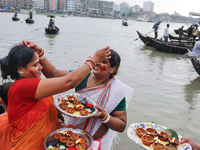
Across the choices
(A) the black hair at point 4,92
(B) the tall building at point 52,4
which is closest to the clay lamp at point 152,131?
(A) the black hair at point 4,92

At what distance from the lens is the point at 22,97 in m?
1.57

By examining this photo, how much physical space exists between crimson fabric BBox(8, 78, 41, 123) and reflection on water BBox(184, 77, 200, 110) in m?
5.50

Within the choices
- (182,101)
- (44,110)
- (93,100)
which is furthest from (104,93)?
(182,101)

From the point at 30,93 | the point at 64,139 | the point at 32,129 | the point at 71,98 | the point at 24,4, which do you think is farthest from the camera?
the point at 24,4

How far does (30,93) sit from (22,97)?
84mm

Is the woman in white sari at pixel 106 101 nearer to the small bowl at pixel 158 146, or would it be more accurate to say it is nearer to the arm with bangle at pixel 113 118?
the arm with bangle at pixel 113 118

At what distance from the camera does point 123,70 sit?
962cm

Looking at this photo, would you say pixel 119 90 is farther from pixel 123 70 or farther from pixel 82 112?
pixel 123 70

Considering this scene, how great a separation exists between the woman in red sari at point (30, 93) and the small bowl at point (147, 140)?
87 cm

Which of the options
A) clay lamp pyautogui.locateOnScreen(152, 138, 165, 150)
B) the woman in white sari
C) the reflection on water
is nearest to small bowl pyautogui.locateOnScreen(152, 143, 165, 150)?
clay lamp pyautogui.locateOnScreen(152, 138, 165, 150)

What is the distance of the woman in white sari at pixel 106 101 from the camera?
2029mm

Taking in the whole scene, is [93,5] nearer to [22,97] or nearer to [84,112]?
[84,112]

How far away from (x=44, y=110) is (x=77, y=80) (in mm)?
446

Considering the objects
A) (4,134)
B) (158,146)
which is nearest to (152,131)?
(158,146)
